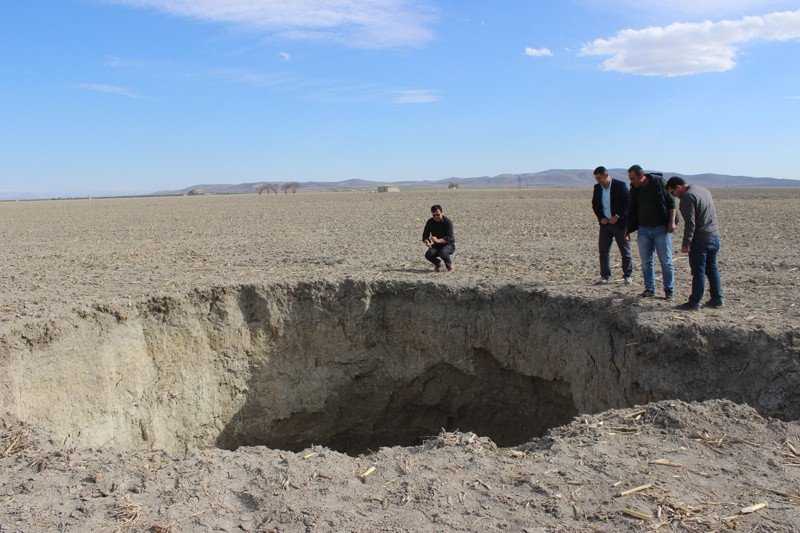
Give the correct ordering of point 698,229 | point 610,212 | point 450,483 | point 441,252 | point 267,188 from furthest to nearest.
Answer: point 267,188, point 441,252, point 610,212, point 698,229, point 450,483

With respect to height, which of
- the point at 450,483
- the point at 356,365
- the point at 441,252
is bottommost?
the point at 356,365

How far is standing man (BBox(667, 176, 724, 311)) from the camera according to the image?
19.5 feet

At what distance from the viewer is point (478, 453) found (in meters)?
4.22

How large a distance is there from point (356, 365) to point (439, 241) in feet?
7.49

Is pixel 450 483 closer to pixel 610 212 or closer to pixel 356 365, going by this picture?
pixel 356 365

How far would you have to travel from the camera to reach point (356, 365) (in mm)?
8453

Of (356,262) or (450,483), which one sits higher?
(356,262)

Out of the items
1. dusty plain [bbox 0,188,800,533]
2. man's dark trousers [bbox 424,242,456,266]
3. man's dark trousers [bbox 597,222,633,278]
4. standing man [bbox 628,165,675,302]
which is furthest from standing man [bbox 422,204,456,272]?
dusty plain [bbox 0,188,800,533]

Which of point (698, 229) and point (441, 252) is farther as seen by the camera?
point (441, 252)

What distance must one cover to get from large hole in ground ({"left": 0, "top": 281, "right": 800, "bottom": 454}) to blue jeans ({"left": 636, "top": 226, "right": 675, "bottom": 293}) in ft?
1.61

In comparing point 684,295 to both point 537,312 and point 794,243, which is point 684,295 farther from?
point 794,243

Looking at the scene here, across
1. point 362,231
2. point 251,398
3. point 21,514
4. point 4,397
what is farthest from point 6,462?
point 362,231

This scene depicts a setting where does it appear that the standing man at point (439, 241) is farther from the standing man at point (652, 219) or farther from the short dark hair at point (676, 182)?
the short dark hair at point (676, 182)

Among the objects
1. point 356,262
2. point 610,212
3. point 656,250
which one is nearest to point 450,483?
point 656,250
